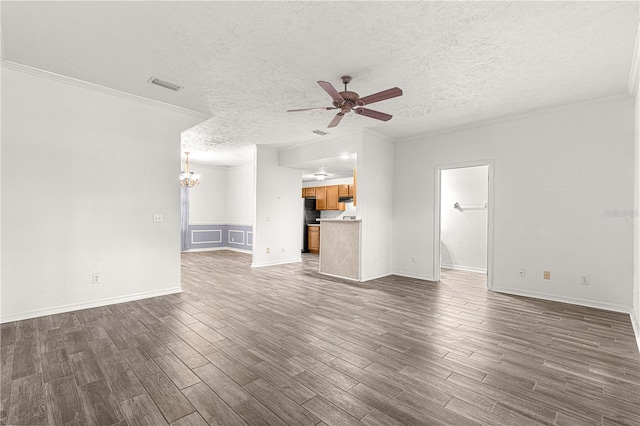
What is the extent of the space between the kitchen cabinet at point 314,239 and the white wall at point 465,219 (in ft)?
13.0

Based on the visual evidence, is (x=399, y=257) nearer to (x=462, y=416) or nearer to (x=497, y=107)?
(x=497, y=107)

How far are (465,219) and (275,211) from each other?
450 centimetres

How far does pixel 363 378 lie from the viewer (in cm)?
218

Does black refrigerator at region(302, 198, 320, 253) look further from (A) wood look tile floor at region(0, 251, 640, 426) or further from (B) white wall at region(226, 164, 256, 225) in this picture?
(A) wood look tile floor at region(0, 251, 640, 426)

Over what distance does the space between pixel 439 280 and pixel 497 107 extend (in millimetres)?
3137

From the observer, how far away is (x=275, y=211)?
7.36 metres

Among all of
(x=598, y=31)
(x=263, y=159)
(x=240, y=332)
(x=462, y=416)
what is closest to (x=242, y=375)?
(x=240, y=332)

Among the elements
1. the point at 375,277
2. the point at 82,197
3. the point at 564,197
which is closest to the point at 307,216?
the point at 375,277

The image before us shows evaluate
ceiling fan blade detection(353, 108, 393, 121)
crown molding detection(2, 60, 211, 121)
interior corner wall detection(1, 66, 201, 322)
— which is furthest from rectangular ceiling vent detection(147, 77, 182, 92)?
ceiling fan blade detection(353, 108, 393, 121)

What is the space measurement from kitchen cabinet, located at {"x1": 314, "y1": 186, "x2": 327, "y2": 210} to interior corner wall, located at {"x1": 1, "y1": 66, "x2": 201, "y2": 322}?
19.3 feet

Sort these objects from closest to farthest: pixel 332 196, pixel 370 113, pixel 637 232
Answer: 1. pixel 637 232
2. pixel 370 113
3. pixel 332 196

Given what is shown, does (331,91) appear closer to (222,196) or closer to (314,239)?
(314,239)

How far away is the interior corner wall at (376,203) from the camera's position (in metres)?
5.61

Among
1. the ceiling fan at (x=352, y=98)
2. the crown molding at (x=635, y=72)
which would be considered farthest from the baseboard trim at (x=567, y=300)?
the ceiling fan at (x=352, y=98)
